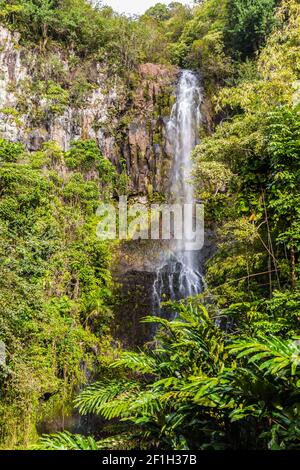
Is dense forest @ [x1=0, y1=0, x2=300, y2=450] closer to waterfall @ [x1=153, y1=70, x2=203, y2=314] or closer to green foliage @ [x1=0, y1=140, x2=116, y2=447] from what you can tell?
green foliage @ [x1=0, y1=140, x2=116, y2=447]

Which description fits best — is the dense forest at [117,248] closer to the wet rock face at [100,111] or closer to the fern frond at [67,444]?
the fern frond at [67,444]

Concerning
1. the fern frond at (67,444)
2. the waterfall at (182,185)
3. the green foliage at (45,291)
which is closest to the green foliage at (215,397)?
the fern frond at (67,444)

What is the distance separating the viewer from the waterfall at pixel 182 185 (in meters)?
12.0

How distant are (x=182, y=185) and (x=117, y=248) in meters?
4.44

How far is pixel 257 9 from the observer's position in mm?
16031

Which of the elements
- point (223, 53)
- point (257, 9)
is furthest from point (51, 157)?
point (257, 9)

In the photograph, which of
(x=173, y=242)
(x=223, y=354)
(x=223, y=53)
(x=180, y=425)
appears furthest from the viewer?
(x=223, y=53)

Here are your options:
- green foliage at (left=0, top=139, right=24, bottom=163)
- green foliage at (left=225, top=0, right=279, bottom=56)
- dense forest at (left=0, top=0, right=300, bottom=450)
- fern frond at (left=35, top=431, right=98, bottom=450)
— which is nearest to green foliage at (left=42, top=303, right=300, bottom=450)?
dense forest at (left=0, top=0, right=300, bottom=450)

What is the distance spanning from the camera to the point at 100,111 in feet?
56.4

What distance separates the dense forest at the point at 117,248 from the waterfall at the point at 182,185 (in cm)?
64
